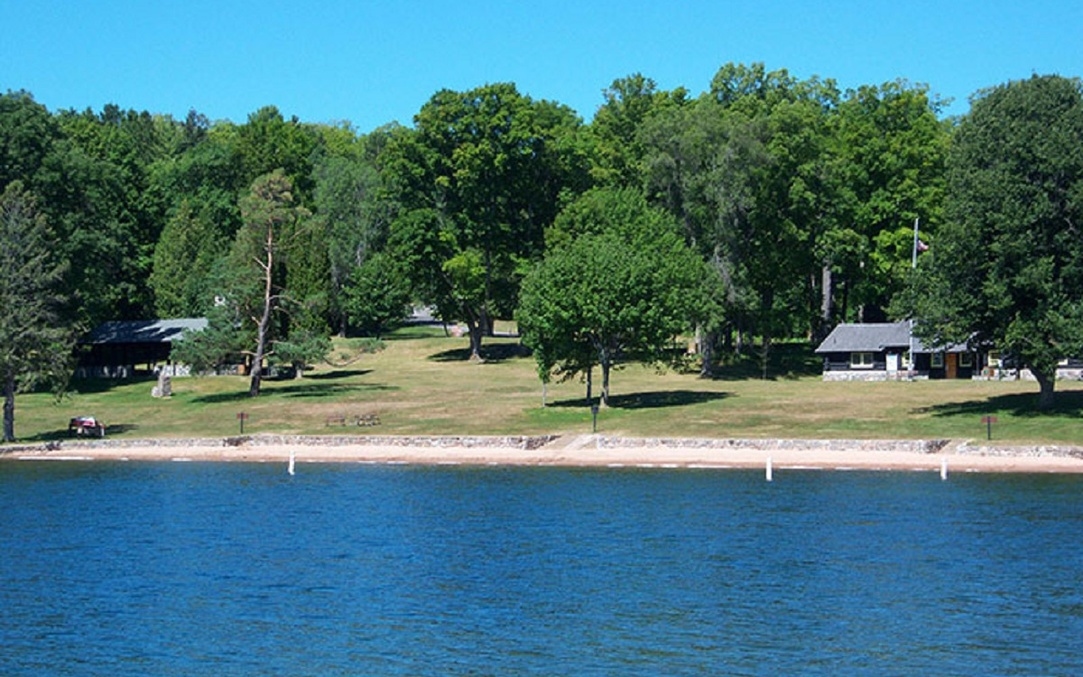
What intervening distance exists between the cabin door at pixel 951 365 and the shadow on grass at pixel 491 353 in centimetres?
3604

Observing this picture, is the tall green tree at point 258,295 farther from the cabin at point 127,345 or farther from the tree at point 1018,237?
the tree at point 1018,237

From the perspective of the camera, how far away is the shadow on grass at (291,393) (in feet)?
315

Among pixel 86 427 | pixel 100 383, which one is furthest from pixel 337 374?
pixel 86 427

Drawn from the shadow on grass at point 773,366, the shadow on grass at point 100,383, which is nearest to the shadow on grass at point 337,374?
the shadow on grass at point 100,383

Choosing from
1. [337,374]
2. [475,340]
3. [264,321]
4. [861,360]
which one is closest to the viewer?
[264,321]

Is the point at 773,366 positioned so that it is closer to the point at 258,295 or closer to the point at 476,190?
the point at 476,190

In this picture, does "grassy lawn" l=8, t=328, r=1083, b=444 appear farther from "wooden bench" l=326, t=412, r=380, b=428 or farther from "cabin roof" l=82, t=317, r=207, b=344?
"cabin roof" l=82, t=317, r=207, b=344

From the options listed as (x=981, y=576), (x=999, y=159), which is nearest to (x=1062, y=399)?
(x=999, y=159)

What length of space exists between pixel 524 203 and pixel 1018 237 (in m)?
52.7

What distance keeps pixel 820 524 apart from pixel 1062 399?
32.8m

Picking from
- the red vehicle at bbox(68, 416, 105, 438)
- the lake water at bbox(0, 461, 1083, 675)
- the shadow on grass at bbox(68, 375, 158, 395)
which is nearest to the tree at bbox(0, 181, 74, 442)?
the red vehicle at bbox(68, 416, 105, 438)

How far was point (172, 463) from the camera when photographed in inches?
3051

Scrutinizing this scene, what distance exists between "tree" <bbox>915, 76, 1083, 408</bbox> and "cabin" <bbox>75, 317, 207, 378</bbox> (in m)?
58.9

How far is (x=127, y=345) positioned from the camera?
113 meters
